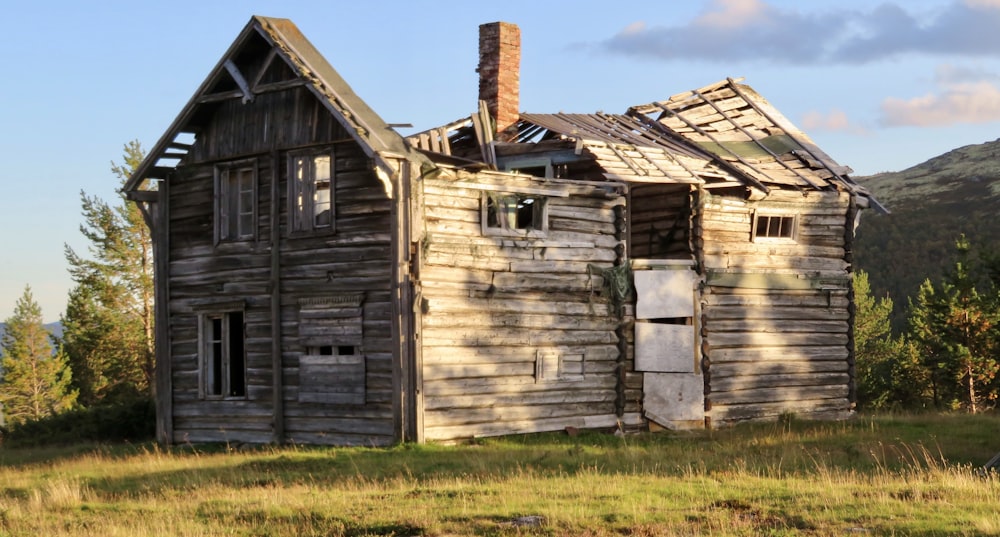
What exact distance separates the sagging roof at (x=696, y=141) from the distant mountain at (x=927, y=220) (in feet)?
128

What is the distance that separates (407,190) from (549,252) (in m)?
3.45

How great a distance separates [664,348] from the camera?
25062 millimetres

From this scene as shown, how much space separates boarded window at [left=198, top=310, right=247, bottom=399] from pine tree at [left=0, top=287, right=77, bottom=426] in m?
25.1

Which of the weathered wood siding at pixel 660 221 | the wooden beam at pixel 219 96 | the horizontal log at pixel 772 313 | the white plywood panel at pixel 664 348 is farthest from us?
the horizontal log at pixel 772 313

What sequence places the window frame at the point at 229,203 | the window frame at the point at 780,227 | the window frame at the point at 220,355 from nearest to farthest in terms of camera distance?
the window frame at the point at 229,203
the window frame at the point at 220,355
the window frame at the point at 780,227

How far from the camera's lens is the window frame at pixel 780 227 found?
2700 cm

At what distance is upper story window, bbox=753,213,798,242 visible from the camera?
27.4 metres

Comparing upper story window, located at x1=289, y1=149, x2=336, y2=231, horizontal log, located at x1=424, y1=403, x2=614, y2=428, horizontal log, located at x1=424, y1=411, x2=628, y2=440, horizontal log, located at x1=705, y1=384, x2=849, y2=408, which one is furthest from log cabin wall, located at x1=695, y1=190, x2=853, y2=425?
upper story window, located at x1=289, y1=149, x2=336, y2=231

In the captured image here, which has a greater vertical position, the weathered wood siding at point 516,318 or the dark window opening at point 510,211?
the dark window opening at point 510,211

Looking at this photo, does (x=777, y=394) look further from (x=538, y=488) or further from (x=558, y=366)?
(x=538, y=488)

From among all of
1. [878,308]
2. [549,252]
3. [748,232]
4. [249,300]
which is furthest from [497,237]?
[878,308]

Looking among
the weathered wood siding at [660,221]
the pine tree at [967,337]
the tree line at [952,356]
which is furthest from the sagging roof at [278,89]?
the pine tree at [967,337]

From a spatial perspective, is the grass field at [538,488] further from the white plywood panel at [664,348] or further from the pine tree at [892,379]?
the pine tree at [892,379]

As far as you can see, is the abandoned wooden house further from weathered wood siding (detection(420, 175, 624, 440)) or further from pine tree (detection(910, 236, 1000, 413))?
pine tree (detection(910, 236, 1000, 413))
